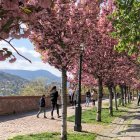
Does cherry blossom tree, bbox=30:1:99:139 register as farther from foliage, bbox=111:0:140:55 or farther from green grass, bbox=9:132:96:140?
foliage, bbox=111:0:140:55

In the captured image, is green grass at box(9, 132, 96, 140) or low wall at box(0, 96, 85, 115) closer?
green grass at box(9, 132, 96, 140)

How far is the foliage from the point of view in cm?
1485

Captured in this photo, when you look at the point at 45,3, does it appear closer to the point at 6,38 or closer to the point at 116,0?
the point at 6,38

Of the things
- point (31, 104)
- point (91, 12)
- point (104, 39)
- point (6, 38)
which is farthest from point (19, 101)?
point (6, 38)

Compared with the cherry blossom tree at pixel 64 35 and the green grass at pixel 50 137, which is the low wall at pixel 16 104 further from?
the cherry blossom tree at pixel 64 35

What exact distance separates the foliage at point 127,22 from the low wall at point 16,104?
40.6 feet

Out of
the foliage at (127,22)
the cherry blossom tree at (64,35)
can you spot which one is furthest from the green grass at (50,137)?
the foliage at (127,22)

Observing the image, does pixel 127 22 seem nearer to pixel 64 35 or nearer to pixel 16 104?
pixel 64 35

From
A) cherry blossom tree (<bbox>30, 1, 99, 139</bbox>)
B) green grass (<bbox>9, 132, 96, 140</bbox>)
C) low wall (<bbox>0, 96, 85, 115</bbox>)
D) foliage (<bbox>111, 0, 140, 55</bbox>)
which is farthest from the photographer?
low wall (<bbox>0, 96, 85, 115</bbox>)

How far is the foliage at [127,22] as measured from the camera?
14.9 m

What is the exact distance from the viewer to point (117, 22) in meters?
16.2

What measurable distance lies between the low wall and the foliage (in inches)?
487

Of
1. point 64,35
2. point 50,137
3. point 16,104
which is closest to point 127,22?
point 64,35

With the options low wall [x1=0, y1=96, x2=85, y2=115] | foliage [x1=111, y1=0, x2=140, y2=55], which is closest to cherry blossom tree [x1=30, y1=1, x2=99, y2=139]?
foliage [x1=111, y1=0, x2=140, y2=55]
